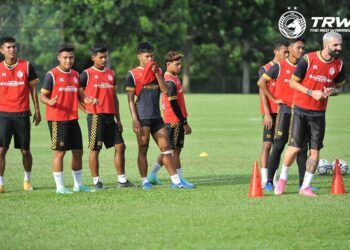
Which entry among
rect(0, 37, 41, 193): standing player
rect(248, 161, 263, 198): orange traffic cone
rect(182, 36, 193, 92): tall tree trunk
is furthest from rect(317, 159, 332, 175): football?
rect(182, 36, 193, 92): tall tree trunk

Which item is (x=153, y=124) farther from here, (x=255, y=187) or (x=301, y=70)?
(x=301, y=70)

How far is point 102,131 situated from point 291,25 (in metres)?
10.8

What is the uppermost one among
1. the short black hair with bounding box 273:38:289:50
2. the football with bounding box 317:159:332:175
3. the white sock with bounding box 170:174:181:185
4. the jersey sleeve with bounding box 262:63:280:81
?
the short black hair with bounding box 273:38:289:50

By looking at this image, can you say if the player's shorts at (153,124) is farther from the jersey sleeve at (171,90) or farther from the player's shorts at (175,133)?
the player's shorts at (175,133)

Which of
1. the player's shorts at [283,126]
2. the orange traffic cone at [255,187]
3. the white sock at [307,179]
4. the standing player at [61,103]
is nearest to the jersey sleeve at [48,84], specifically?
the standing player at [61,103]

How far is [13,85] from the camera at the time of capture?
40.6 feet

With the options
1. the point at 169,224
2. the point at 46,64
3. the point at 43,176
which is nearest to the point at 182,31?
the point at 46,64

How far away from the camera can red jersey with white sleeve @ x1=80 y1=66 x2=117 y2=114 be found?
12438mm

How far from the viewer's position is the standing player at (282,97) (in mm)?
12078

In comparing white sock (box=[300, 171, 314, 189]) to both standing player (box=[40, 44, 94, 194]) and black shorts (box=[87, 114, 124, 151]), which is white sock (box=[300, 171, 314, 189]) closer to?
black shorts (box=[87, 114, 124, 151])

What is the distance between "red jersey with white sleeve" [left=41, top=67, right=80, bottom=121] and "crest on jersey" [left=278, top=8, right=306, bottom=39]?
27.6 feet

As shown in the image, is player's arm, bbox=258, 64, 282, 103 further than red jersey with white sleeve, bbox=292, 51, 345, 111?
Yes

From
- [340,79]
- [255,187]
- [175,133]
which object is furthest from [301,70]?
[175,133]

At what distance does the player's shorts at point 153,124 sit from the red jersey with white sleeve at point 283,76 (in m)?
1.65
